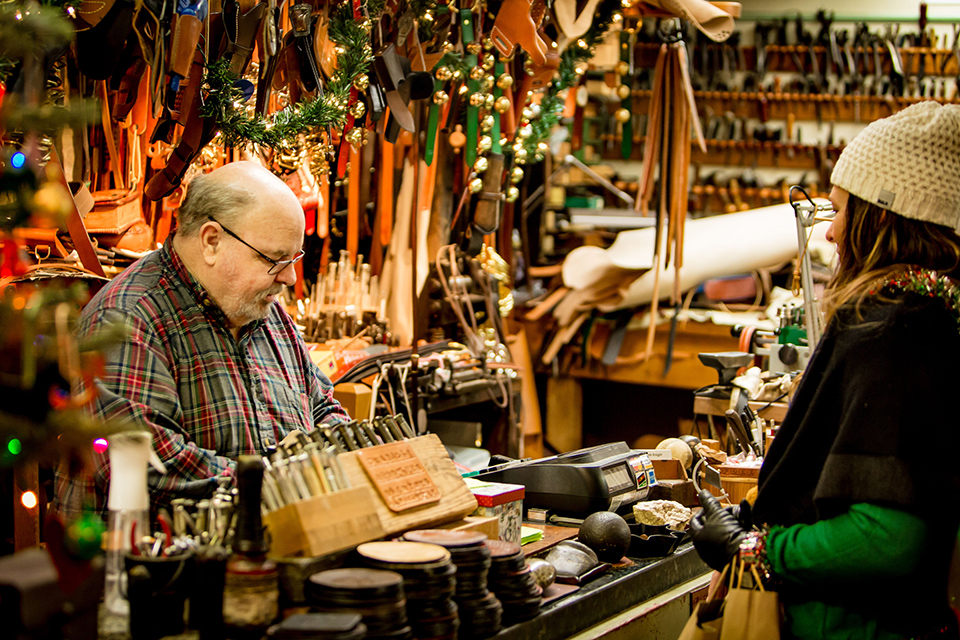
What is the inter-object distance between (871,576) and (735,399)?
1.69m

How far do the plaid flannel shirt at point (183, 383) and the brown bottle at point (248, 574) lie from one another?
0.63 m

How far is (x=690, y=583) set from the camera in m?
2.33

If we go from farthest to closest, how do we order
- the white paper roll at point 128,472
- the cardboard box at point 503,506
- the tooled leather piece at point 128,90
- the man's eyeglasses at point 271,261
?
the tooled leather piece at point 128,90 < the man's eyeglasses at point 271,261 < the cardboard box at point 503,506 < the white paper roll at point 128,472

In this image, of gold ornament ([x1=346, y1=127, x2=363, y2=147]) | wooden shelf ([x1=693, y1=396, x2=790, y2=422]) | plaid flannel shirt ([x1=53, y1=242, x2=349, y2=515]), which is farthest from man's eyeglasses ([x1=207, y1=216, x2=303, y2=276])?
wooden shelf ([x1=693, y1=396, x2=790, y2=422])

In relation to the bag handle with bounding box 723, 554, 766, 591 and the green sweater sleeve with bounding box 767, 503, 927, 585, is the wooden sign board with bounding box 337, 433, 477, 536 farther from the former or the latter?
the green sweater sleeve with bounding box 767, 503, 927, 585

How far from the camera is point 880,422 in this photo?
151 centimetres

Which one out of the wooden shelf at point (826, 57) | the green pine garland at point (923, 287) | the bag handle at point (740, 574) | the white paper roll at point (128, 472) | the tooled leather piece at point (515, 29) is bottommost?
the bag handle at point (740, 574)

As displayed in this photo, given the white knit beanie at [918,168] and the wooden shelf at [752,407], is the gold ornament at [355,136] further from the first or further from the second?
the white knit beanie at [918,168]

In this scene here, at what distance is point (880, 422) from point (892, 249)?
0.33m

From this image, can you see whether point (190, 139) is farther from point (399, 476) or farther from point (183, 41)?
point (399, 476)

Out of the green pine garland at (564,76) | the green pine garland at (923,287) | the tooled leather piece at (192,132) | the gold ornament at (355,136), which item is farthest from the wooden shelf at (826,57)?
the green pine garland at (923,287)

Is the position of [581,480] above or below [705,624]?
above

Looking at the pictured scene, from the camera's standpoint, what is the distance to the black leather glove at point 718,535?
1.79 m

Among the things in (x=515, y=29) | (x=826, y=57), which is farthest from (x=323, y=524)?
(x=826, y=57)
